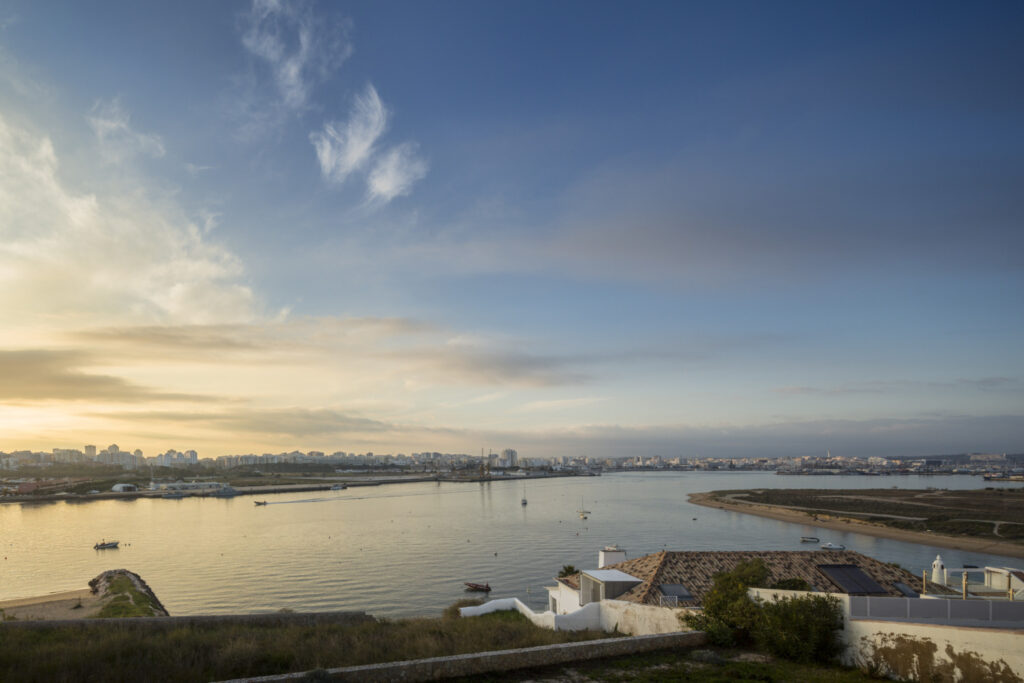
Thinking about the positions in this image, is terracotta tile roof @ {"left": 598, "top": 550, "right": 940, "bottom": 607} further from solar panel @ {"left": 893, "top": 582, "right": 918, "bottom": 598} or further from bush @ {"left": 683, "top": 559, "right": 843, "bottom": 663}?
bush @ {"left": 683, "top": 559, "right": 843, "bottom": 663}

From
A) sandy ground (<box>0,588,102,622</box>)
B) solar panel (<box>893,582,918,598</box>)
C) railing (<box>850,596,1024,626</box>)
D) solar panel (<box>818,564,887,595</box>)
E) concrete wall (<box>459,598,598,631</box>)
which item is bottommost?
sandy ground (<box>0,588,102,622</box>)

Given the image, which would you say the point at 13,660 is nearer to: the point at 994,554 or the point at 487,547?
the point at 487,547

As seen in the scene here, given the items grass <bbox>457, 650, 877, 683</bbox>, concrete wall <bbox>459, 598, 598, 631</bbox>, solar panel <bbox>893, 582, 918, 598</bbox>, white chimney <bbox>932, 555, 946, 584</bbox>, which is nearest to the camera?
grass <bbox>457, 650, 877, 683</bbox>

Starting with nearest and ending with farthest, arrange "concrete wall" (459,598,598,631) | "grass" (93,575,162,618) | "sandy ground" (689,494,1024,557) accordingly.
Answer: "concrete wall" (459,598,598,631)
"grass" (93,575,162,618)
"sandy ground" (689,494,1024,557)

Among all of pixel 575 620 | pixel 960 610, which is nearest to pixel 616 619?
pixel 575 620

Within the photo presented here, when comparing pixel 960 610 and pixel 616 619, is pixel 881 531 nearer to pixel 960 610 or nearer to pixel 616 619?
pixel 616 619

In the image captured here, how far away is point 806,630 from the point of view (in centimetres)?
895

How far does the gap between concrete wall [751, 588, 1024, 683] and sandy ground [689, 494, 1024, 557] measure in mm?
47280

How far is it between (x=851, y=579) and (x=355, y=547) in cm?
3819

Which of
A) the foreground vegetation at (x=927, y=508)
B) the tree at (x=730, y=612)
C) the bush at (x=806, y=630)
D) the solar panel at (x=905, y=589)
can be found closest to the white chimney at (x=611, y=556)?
the solar panel at (x=905, y=589)

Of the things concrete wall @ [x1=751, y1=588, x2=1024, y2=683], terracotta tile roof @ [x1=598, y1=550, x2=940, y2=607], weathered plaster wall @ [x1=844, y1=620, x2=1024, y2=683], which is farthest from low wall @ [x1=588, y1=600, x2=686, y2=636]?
weathered plaster wall @ [x1=844, y1=620, x2=1024, y2=683]

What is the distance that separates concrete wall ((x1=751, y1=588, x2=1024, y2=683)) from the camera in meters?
6.66

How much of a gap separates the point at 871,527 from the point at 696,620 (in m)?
58.5

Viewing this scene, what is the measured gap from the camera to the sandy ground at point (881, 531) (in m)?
44.2
